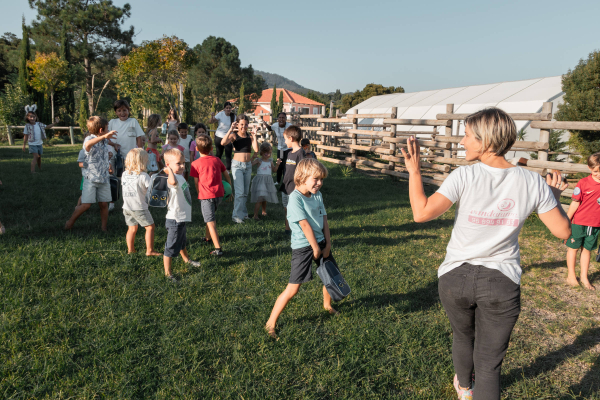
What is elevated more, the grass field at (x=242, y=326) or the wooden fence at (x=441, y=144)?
the wooden fence at (x=441, y=144)

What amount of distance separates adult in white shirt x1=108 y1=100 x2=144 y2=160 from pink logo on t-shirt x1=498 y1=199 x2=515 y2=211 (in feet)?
20.5

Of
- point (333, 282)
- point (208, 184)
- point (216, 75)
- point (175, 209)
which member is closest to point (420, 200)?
point (333, 282)

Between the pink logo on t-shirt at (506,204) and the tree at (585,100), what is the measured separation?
660 inches

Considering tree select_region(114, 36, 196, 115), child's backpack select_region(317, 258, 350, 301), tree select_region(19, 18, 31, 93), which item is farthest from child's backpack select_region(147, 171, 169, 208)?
tree select_region(19, 18, 31, 93)

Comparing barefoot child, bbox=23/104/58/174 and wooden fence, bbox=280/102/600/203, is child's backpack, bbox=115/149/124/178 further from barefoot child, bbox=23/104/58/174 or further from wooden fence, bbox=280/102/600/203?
wooden fence, bbox=280/102/600/203

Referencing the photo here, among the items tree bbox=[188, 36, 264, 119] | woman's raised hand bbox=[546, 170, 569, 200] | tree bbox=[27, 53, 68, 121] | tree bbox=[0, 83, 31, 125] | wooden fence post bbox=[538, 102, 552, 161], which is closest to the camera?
woman's raised hand bbox=[546, 170, 569, 200]

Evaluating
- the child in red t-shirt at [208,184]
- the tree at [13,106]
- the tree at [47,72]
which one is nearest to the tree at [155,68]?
the tree at [47,72]

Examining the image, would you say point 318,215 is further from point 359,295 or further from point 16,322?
point 16,322

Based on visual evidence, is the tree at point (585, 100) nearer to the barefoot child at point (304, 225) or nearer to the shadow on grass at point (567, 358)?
the shadow on grass at point (567, 358)

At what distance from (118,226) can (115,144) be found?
1.46 meters

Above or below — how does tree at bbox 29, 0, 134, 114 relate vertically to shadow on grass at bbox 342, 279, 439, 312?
above

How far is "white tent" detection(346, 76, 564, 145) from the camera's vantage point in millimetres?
20641

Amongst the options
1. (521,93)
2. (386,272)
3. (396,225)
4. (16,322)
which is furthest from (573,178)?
→ (16,322)

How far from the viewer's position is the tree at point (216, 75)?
5191 centimetres
